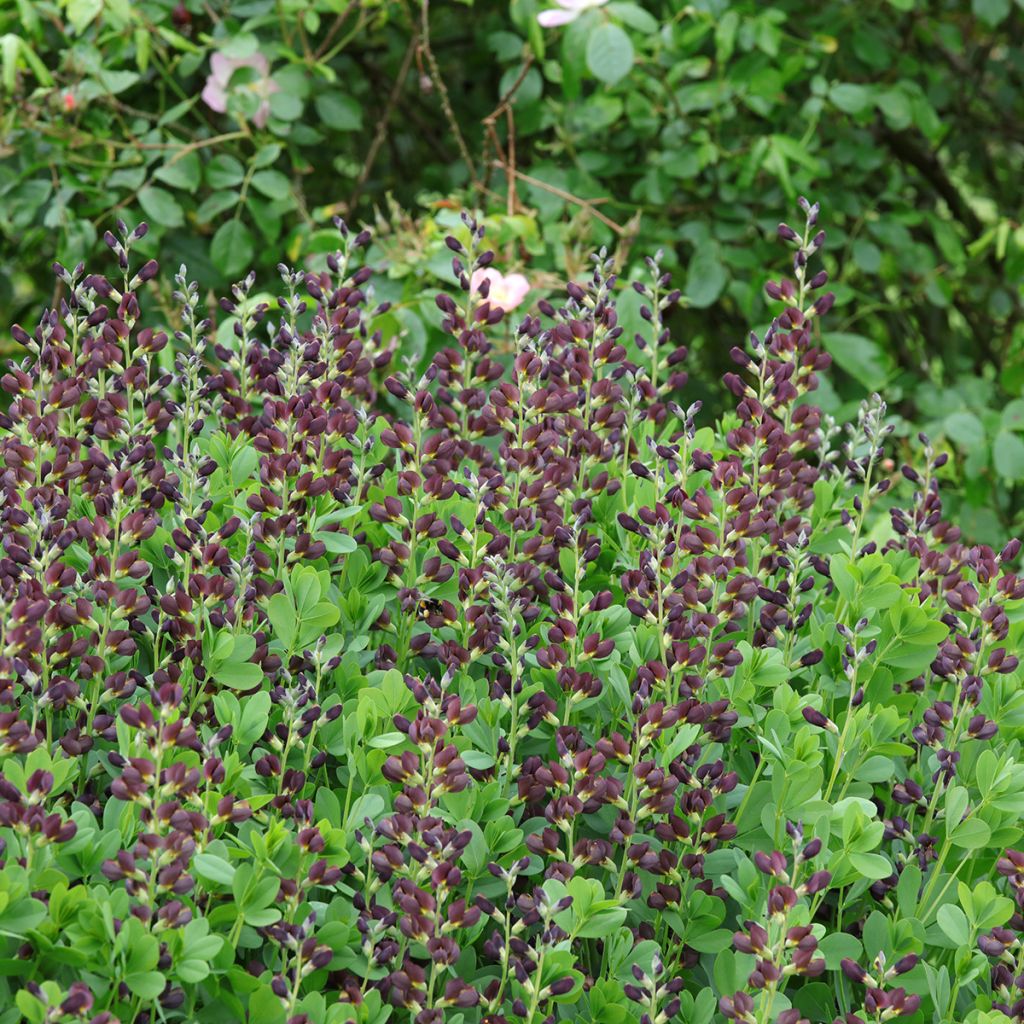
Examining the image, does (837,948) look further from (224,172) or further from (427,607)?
(224,172)

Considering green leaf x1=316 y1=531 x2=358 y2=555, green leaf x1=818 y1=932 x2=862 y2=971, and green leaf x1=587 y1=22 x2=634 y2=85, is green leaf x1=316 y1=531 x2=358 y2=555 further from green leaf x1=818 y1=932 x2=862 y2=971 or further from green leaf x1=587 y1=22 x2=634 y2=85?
green leaf x1=587 y1=22 x2=634 y2=85

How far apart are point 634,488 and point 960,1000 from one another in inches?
33.7

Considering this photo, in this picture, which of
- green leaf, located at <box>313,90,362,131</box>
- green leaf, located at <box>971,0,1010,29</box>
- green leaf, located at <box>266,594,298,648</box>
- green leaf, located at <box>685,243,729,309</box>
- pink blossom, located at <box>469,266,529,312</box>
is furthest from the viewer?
green leaf, located at <box>971,0,1010,29</box>

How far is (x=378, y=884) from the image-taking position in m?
1.57

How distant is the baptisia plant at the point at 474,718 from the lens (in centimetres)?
145

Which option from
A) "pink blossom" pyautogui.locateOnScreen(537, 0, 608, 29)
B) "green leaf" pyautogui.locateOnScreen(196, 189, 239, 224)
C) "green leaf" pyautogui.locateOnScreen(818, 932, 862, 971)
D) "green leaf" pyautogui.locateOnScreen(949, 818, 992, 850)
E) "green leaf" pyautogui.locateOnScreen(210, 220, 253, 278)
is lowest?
"green leaf" pyautogui.locateOnScreen(210, 220, 253, 278)

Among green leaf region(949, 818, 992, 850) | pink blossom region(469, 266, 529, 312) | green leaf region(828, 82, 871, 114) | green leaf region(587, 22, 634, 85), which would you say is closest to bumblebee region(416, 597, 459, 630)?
green leaf region(949, 818, 992, 850)

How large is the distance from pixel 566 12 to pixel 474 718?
2.74 metres

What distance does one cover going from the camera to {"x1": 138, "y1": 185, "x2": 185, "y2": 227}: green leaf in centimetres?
396

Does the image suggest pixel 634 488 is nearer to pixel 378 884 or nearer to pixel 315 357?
pixel 315 357

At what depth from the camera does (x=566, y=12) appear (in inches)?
150

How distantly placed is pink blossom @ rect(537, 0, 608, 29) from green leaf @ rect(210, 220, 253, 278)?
1.05m

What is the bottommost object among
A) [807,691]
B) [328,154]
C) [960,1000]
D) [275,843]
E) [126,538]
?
[328,154]

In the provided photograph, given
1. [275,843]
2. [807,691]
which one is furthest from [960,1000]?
[275,843]
